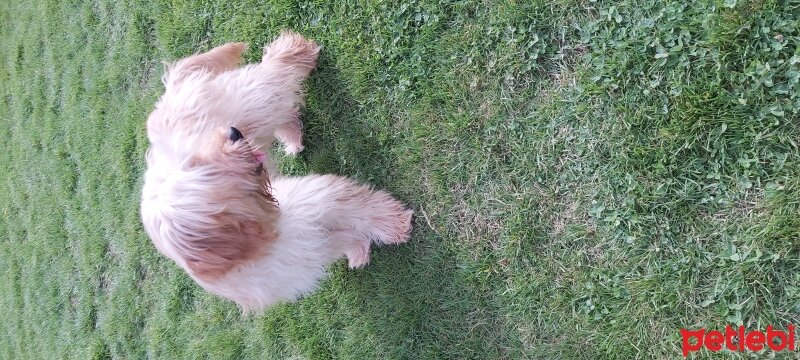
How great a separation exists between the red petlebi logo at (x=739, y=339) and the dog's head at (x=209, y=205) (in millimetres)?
1978

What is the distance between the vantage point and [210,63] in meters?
3.47

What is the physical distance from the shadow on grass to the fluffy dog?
0.40ft

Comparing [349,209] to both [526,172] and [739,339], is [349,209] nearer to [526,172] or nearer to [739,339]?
[526,172]

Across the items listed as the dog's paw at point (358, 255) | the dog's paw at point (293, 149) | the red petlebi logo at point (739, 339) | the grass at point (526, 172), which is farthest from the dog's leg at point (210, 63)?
the red petlebi logo at point (739, 339)

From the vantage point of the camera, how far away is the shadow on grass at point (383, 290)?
3.21m

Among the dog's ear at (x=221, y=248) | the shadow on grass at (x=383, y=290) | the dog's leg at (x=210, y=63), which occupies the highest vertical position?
the dog's leg at (x=210, y=63)

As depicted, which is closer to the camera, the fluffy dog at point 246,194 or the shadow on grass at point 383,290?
the fluffy dog at point 246,194

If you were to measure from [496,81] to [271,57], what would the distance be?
4.63ft

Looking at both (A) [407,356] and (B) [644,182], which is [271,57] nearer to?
(A) [407,356]

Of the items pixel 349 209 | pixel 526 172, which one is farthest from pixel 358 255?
pixel 526 172

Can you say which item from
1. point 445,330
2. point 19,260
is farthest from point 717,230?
point 19,260

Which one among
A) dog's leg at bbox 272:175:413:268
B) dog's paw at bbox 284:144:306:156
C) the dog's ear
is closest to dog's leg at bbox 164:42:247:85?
dog's paw at bbox 284:144:306:156

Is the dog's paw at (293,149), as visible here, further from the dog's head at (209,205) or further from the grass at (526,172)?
the dog's head at (209,205)

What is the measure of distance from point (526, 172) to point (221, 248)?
5.21 ft
